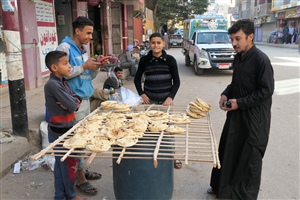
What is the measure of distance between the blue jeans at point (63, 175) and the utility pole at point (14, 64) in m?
1.55

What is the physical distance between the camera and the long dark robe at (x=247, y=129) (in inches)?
111

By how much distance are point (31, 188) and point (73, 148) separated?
1.69 metres

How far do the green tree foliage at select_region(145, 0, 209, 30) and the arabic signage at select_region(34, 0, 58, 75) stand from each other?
26.1 meters

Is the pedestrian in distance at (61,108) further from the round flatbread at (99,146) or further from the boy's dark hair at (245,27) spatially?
the boy's dark hair at (245,27)

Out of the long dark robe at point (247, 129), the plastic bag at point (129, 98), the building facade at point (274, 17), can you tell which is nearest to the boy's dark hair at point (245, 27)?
the long dark robe at point (247, 129)

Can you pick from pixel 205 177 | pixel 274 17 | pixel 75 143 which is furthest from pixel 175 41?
pixel 75 143

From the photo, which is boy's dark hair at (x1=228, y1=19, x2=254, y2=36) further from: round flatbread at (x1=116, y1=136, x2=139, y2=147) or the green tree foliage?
the green tree foliage

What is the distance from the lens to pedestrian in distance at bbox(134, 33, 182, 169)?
12.2 feet

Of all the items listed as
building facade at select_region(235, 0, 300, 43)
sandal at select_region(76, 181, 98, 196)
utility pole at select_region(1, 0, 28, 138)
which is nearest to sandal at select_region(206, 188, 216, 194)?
sandal at select_region(76, 181, 98, 196)

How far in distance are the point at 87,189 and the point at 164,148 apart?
1356 millimetres

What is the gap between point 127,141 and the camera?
7.96 feet

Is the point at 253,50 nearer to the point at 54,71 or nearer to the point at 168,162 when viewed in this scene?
the point at 168,162

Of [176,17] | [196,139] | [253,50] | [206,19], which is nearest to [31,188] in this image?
[196,139]

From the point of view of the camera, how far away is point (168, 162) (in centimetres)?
292
